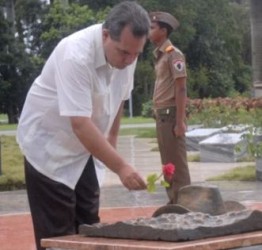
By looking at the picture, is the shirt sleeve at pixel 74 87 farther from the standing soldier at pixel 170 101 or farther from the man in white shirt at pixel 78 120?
the standing soldier at pixel 170 101

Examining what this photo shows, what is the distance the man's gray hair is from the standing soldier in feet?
15.3

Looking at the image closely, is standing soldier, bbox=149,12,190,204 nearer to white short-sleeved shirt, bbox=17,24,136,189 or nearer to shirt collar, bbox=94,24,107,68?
white short-sleeved shirt, bbox=17,24,136,189

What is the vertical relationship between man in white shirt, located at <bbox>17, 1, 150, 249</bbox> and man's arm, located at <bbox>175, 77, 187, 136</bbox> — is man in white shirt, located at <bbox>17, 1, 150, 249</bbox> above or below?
above

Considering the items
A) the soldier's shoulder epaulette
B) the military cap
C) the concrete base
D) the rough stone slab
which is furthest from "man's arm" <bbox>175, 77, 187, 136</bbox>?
the concrete base

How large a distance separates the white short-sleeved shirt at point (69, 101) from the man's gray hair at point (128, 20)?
22 centimetres

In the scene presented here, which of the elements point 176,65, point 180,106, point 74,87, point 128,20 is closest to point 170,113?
point 180,106

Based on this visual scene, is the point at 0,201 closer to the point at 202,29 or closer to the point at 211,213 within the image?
the point at 211,213

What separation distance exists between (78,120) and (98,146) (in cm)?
15

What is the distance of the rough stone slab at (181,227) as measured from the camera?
13.1ft

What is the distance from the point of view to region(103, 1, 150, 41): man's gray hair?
4.37 m

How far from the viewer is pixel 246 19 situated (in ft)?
188

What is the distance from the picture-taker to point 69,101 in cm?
454

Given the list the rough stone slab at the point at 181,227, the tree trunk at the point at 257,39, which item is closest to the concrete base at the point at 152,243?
the rough stone slab at the point at 181,227

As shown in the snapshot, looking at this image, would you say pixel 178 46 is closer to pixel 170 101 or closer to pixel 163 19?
pixel 170 101
